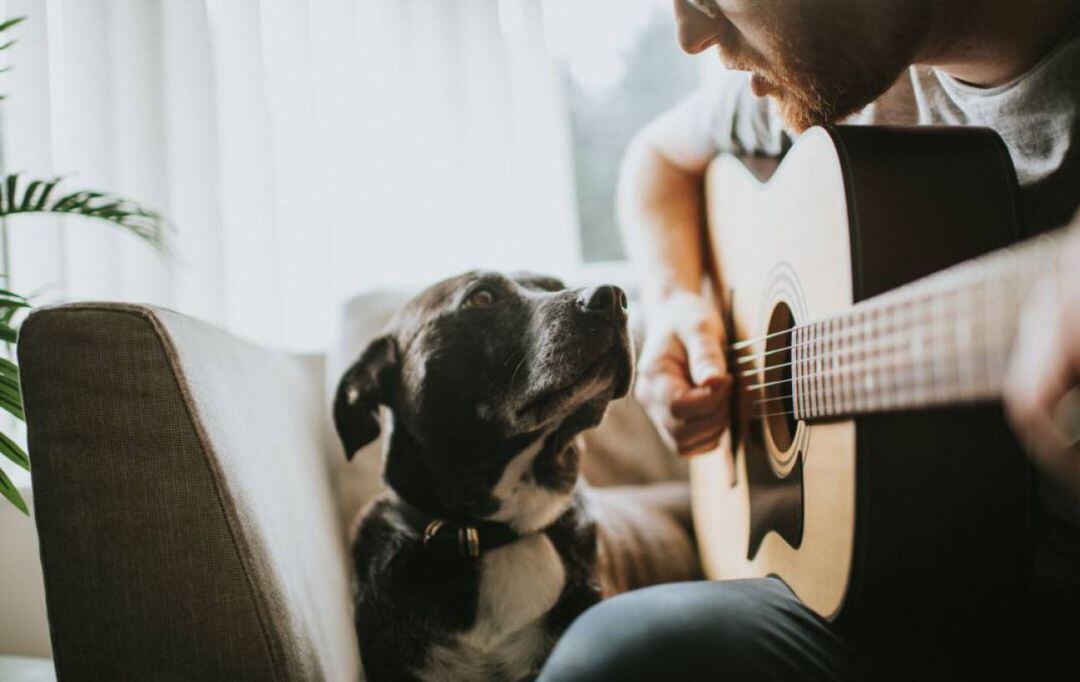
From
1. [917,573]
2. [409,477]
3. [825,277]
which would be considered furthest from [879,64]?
[409,477]

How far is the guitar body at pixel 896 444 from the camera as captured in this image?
0.65 m

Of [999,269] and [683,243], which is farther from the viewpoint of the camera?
[683,243]

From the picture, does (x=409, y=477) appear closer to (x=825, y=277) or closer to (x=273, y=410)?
(x=273, y=410)

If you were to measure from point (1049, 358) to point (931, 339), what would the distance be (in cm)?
12

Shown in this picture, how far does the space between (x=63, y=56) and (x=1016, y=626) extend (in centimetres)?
212

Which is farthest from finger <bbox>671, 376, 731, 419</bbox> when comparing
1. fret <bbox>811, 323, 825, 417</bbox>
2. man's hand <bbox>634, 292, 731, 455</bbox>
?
fret <bbox>811, 323, 825, 417</bbox>

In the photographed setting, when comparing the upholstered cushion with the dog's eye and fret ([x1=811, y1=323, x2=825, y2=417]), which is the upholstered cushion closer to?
the dog's eye

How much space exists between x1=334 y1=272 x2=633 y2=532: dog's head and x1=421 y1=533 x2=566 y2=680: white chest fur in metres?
0.05

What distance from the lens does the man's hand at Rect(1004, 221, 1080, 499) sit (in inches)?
15.6

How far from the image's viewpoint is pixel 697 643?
0.71 metres

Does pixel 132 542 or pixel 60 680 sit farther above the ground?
pixel 132 542

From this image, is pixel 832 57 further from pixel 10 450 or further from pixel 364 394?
pixel 10 450

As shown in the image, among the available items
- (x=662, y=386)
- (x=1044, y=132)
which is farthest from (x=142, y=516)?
(x=1044, y=132)

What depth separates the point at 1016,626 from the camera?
72 cm
